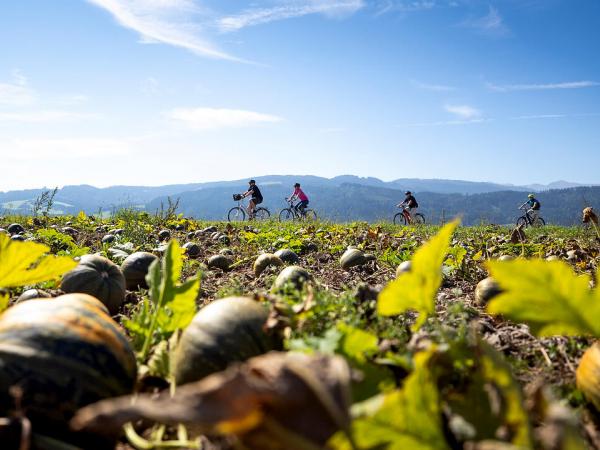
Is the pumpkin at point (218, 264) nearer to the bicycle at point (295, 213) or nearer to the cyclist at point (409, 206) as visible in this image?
the bicycle at point (295, 213)

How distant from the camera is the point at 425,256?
1495 millimetres

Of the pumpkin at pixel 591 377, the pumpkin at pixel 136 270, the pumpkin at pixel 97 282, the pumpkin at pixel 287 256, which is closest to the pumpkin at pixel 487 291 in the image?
the pumpkin at pixel 591 377

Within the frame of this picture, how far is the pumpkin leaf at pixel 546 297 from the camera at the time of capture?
1397mm

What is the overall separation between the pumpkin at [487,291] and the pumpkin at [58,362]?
10.9 ft

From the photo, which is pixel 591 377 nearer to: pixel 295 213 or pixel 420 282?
pixel 420 282

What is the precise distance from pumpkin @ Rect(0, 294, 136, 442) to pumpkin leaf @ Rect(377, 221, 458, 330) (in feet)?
4.08

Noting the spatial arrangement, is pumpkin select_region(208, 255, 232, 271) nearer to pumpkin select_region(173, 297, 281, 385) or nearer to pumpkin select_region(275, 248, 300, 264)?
pumpkin select_region(275, 248, 300, 264)

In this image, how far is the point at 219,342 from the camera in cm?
211

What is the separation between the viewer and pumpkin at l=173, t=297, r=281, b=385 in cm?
208

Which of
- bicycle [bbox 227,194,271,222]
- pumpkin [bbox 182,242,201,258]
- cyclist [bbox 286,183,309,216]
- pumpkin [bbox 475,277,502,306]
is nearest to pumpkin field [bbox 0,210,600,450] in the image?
pumpkin [bbox 475,277,502,306]

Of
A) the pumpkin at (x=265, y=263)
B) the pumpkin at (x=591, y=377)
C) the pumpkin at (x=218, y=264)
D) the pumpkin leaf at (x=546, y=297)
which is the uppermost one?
the pumpkin leaf at (x=546, y=297)

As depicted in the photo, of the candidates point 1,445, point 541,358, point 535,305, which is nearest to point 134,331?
point 1,445

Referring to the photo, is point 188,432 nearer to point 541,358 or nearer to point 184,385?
point 184,385

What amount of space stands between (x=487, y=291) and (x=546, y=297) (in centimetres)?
297
